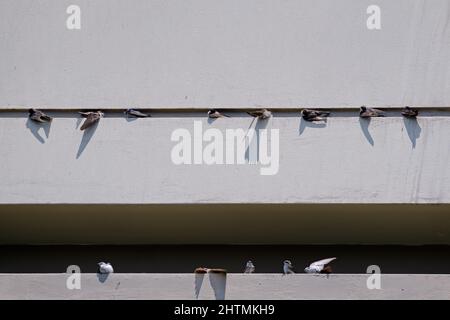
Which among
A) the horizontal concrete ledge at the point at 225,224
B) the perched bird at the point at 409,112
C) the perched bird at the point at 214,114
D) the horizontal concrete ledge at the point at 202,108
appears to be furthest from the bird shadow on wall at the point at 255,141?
the perched bird at the point at 409,112

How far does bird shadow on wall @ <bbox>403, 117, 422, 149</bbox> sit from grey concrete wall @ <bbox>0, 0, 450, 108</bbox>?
0.22 meters

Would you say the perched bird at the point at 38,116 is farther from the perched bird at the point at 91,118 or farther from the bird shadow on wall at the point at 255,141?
the bird shadow on wall at the point at 255,141

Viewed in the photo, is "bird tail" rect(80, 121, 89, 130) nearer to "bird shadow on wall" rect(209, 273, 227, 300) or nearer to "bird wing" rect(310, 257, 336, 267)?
"bird shadow on wall" rect(209, 273, 227, 300)

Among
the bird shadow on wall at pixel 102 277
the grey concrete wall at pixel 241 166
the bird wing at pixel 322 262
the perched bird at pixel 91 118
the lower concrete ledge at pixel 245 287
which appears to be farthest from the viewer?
the perched bird at pixel 91 118

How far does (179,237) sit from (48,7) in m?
2.41

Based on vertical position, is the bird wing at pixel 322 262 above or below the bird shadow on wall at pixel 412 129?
below

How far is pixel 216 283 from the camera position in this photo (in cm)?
841

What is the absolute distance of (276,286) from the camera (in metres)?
8.42

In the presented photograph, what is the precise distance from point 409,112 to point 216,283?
2.24 meters

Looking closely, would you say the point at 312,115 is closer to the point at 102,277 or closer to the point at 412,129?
the point at 412,129

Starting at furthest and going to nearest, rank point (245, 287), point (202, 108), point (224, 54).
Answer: point (224, 54), point (202, 108), point (245, 287)

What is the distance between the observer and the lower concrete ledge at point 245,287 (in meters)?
8.35

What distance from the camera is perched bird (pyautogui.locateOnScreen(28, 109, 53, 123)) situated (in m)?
9.12

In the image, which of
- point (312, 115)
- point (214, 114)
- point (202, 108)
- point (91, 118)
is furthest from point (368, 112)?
point (91, 118)
